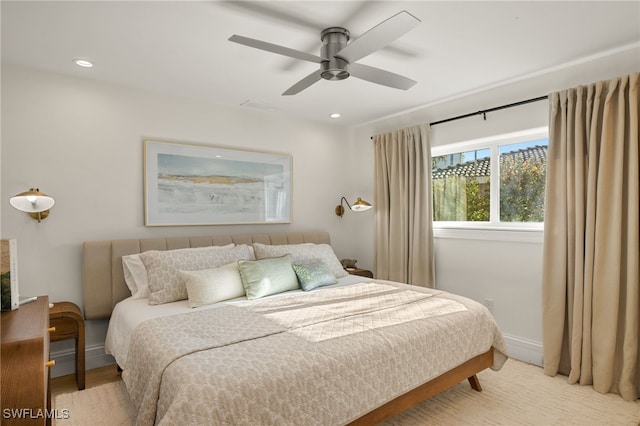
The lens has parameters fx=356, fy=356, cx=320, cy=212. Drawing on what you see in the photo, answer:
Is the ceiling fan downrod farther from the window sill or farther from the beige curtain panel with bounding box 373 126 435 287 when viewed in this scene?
the window sill

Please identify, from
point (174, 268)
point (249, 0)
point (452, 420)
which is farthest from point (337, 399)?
point (249, 0)

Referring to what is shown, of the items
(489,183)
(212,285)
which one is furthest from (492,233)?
(212,285)

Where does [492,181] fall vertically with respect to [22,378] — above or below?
above

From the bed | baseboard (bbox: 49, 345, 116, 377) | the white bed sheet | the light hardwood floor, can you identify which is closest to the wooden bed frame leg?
the bed

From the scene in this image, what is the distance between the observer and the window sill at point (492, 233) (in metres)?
3.10

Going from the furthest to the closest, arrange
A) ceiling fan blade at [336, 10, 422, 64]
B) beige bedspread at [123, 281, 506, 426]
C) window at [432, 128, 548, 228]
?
window at [432, 128, 548, 228]
ceiling fan blade at [336, 10, 422, 64]
beige bedspread at [123, 281, 506, 426]

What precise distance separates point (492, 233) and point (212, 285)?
257cm

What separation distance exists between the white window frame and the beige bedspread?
101cm

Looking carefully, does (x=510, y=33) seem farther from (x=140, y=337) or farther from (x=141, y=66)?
(x=140, y=337)

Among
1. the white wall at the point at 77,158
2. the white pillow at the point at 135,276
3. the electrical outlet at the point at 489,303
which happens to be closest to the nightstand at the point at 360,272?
the electrical outlet at the point at 489,303

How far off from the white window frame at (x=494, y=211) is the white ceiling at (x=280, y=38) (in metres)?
0.53

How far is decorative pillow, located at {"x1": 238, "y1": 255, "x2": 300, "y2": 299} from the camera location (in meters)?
2.85

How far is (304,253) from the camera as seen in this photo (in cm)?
353

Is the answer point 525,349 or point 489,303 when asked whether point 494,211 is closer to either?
point 489,303
